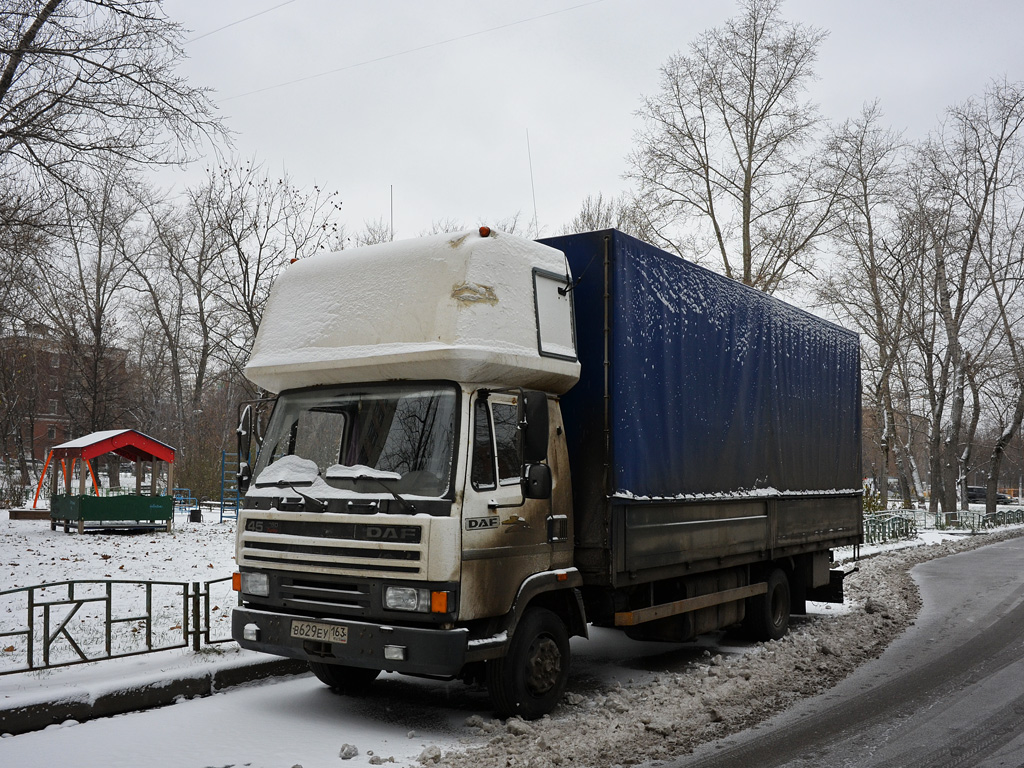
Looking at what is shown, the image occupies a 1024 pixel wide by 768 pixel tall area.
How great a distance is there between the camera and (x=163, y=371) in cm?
5241

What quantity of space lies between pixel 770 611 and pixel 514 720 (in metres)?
4.83

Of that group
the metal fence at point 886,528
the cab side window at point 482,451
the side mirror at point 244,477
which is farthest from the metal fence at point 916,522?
the side mirror at point 244,477

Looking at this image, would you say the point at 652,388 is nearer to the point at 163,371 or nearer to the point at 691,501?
the point at 691,501

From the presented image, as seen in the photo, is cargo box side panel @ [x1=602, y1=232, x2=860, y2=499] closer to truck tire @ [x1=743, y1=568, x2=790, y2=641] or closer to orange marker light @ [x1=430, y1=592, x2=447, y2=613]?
truck tire @ [x1=743, y1=568, x2=790, y2=641]

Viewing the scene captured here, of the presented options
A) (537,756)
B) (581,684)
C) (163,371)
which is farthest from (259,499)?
(163,371)

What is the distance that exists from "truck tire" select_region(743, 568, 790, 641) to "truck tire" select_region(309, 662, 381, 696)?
4.57 meters

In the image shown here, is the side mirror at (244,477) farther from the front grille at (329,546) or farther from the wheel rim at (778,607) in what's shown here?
the wheel rim at (778,607)

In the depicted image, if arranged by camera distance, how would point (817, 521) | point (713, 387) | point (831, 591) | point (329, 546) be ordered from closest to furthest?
1. point (329, 546)
2. point (713, 387)
3. point (817, 521)
4. point (831, 591)

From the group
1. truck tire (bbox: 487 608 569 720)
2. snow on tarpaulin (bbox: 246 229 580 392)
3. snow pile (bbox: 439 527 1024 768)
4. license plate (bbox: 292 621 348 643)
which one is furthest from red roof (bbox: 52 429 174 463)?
truck tire (bbox: 487 608 569 720)

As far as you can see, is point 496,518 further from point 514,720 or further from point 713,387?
point 713,387

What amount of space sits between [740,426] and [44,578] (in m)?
11.0

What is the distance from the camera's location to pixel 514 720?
631 cm

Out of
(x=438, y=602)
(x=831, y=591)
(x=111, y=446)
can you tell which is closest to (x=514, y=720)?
(x=438, y=602)

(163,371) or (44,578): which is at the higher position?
(163,371)
